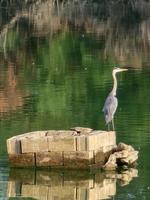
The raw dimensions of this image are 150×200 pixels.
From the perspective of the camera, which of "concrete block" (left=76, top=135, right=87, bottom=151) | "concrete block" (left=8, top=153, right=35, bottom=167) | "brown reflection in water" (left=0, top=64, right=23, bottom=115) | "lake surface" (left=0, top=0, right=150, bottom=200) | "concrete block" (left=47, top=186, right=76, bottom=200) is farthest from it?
"brown reflection in water" (left=0, top=64, right=23, bottom=115)

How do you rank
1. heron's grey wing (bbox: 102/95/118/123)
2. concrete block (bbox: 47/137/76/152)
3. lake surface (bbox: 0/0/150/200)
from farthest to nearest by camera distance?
heron's grey wing (bbox: 102/95/118/123)
concrete block (bbox: 47/137/76/152)
lake surface (bbox: 0/0/150/200)

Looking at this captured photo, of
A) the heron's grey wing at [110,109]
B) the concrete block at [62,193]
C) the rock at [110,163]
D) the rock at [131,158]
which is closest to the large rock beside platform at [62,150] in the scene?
the rock at [110,163]

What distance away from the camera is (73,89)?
108 feet

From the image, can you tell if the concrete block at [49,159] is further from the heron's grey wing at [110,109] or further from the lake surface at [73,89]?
the heron's grey wing at [110,109]

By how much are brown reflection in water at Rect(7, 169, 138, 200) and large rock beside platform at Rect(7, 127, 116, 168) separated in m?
0.21

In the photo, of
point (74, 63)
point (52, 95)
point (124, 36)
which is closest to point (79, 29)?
point (124, 36)

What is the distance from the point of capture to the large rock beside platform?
19078mm

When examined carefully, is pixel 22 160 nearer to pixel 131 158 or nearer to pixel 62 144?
pixel 62 144

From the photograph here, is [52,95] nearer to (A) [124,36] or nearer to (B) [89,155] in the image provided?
(B) [89,155]

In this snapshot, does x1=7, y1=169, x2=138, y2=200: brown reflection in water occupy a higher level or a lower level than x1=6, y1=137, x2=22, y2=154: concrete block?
lower

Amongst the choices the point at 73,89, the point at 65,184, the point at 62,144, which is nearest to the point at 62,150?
the point at 62,144

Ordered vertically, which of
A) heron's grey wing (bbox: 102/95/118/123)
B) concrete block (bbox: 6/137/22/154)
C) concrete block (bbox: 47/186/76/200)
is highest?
heron's grey wing (bbox: 102/95/118/123)

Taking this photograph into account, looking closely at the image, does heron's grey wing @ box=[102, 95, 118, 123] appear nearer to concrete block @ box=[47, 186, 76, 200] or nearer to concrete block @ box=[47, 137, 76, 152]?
concrete block @ box=[47, 137, 76, 152]

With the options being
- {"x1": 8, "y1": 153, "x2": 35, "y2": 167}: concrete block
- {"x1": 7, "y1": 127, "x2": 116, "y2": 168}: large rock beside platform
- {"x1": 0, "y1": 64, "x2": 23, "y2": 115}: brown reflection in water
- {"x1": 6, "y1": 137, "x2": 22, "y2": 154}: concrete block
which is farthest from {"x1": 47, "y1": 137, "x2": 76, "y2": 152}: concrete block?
{"x1": 0, "y1": 64, "x2": 23, "y2": 115}: brown reflection in water
